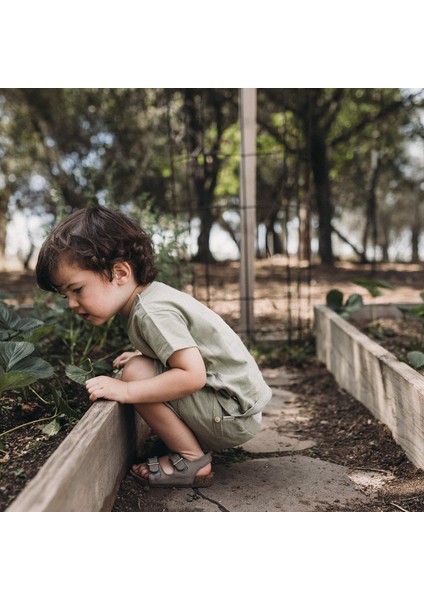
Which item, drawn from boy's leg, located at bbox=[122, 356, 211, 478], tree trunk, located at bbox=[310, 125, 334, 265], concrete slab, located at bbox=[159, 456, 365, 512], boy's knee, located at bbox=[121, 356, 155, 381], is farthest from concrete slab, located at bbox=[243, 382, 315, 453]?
tree trunk, located at bbox=[310, 125, 334, 265]

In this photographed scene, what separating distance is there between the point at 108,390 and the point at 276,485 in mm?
655

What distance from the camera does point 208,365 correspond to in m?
2.02

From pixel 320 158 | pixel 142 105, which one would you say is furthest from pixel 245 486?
pixel 142 105

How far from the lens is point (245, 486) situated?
2.04 m

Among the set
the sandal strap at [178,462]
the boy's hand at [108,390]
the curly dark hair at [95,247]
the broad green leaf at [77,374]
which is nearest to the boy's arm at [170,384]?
the boy's hand at [108,390]

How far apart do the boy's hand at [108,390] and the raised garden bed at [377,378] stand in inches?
38.2

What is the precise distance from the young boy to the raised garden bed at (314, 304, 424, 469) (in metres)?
0.51

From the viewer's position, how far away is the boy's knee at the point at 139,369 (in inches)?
77.8

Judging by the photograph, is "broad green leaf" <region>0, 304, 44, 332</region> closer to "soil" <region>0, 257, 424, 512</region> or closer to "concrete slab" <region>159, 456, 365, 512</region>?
"soil" <region>0, 257, 424, 512</region>

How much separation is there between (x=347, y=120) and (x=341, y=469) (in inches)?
401

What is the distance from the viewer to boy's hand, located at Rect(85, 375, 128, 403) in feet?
6.35

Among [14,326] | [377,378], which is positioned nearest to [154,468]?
[14,326]

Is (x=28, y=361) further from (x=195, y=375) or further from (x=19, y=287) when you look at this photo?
(x=19, y=287)

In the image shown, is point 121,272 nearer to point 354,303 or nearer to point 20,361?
point 20,361
